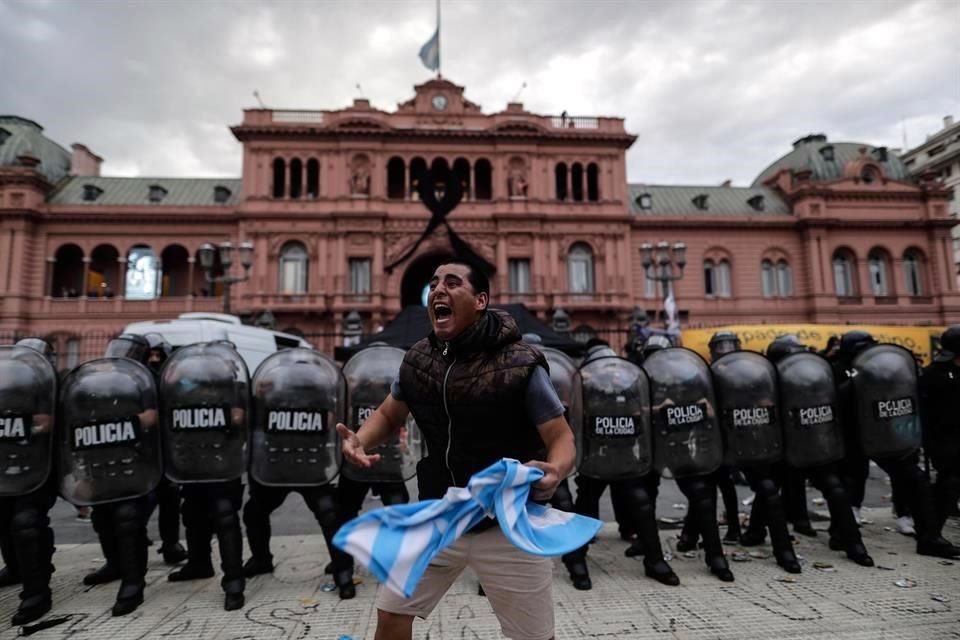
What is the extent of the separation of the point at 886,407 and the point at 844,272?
107 feet

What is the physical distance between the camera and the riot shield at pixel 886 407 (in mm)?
5254

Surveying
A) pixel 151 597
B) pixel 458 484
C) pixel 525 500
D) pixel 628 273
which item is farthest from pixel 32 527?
pixel 628 273

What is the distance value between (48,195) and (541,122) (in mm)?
27646

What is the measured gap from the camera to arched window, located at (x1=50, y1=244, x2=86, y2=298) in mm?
29531

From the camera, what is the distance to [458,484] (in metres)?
2.39

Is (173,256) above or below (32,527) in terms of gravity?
above

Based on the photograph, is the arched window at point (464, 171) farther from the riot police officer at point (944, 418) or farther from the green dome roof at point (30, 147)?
the riot police officer at point (944, 418)

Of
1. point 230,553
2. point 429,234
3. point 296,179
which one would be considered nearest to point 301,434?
point 230,553

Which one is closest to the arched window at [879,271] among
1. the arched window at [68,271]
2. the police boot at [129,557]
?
the police boot at [129,557]

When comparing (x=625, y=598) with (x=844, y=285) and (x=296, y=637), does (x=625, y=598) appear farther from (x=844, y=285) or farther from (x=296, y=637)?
(x=844, y=285)

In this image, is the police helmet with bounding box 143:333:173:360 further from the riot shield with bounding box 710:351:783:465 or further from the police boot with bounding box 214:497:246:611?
the riot shield with bounding box 710:351:783:465

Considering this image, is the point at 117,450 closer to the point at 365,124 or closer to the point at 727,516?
the point at 727,516

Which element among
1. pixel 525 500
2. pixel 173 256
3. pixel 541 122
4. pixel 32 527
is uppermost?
pixel 541 122

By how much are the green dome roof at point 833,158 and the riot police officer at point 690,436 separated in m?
34.7
